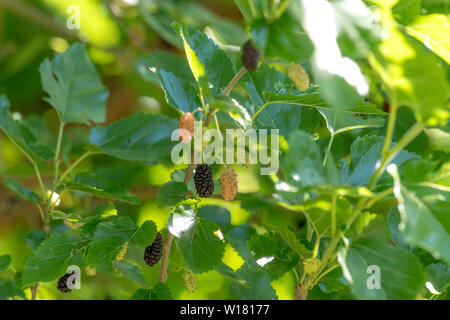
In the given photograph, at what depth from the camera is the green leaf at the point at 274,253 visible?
0.58 m

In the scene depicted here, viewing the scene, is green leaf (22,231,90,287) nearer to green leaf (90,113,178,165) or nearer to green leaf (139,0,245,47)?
green leaf (90,113,178,165)

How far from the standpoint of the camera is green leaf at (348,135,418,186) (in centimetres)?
54

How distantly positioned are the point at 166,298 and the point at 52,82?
36cm

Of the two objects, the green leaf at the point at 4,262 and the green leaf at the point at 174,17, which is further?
the green leaf at the point at 174,17

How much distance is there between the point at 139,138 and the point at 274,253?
25 centimetres

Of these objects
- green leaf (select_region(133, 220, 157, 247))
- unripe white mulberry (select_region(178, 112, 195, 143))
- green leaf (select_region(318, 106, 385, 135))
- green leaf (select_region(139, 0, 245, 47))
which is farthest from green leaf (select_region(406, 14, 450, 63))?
green leaf (select_region(139, 0, 245, 47))

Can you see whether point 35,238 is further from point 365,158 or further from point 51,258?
point 365,158

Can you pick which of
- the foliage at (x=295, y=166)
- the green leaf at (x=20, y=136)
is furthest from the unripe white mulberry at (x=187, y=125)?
the green leaf at (x=20, y=136)

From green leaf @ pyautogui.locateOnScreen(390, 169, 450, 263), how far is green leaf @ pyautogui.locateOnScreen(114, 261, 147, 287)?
37 cm

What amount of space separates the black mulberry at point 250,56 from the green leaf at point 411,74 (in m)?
0.13

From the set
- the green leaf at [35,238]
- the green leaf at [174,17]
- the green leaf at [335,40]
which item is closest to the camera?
the green leaf at [335,40]

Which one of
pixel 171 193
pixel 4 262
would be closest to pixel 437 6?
pixel 171 193

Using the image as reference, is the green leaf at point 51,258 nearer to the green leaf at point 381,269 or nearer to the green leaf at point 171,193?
the green leaf at point 171,193

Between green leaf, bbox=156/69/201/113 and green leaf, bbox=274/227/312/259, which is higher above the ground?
green leaf, bbox=156/69/201/113
